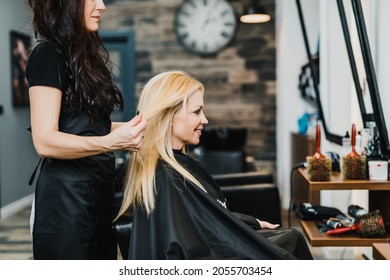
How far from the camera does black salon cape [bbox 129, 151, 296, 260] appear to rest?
149 cm

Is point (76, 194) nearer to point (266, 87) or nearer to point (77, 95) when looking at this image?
point (77, 95)

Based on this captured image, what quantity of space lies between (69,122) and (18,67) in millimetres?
3396

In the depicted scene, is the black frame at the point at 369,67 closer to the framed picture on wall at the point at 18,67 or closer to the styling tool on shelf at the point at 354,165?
the styling tool on shelf at the point at 354,165

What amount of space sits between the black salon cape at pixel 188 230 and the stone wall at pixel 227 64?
4.11 m

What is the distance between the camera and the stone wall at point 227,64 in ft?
18.5

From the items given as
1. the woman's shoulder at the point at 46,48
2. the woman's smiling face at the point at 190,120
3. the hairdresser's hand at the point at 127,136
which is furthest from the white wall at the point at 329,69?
the woman's shoulder at the point at 46,48

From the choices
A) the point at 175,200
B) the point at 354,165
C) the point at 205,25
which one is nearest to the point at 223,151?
the point at 205,25

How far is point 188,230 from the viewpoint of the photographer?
Answer: 1.53 m

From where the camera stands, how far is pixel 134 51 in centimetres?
584

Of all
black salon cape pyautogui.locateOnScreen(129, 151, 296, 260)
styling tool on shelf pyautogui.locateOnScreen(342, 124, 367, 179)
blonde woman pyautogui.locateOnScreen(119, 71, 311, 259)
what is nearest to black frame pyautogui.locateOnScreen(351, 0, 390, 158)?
styling tool on shelf pyautogui.locateOnScreen(342, 124, 367, 179)

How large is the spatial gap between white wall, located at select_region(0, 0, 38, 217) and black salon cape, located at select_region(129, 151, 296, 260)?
2.97 metres

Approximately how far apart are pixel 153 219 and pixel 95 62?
0.50 meters

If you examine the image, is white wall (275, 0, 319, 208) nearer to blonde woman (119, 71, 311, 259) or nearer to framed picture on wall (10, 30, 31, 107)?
framed picture on wall (10, 30, 31, 107)
